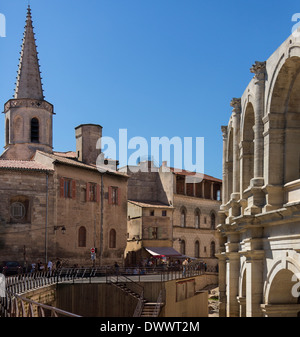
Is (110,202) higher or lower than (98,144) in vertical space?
lower

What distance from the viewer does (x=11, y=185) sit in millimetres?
37438

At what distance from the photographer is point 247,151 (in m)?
21.3

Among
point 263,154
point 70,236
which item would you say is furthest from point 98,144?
point 263,154

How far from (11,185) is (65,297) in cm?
1211

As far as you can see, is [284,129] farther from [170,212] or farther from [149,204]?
[170,212]

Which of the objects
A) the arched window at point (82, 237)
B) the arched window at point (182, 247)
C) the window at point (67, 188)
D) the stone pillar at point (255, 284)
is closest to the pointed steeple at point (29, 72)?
the window at point (67, 188)

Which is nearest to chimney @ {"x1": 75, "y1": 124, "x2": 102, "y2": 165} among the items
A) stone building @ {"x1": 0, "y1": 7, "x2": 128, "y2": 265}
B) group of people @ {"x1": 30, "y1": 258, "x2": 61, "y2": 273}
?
stone building @ {"x1": 0, "y1": 7, "x2": 128, "y2": 265}

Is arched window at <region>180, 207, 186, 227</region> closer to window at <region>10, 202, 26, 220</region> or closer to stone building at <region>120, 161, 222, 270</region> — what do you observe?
stone building at <region>120, 161, 222, 270</region>

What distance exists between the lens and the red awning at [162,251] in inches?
2041

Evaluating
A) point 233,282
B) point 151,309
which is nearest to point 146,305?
point 151,309

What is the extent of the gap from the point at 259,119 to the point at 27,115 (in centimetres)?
3126

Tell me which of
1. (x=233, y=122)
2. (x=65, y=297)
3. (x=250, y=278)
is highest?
(x=233, y=122)
